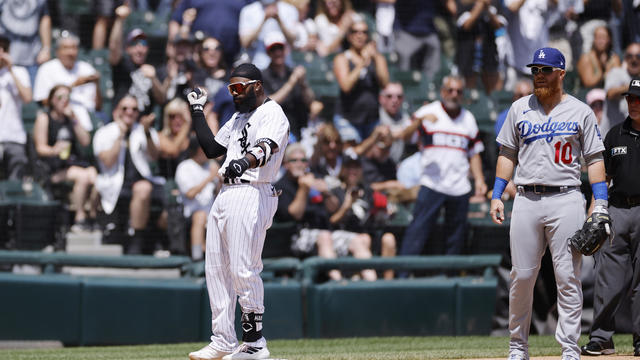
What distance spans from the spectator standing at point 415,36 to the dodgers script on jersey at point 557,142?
18.5 feet

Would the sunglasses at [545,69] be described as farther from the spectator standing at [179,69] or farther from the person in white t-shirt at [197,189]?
the spectator standing at [179,69]

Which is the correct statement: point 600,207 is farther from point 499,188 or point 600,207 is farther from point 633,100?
point 633,100

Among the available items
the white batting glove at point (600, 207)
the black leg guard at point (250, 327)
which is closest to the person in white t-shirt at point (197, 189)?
the black leg guard at point (250, 327)

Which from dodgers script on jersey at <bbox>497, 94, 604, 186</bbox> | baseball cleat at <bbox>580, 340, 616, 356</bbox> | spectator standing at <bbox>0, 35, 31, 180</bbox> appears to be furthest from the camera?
spectator standing at <bbox>0, 35, 31, 180</bbox>

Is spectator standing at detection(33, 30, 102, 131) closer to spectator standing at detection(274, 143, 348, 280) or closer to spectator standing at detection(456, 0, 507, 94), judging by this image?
spectator standing at detection(274, 143, 348, 280)

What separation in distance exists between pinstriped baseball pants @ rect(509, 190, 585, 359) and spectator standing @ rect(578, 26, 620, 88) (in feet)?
18.6

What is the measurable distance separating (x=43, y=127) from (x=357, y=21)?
358cm

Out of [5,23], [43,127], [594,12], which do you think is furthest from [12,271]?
[594,12]

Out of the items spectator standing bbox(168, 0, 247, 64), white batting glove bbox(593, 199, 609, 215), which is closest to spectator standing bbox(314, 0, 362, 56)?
spectator standing bbox(168, 0, 247, 64)

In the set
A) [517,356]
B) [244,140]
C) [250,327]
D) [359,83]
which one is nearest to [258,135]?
[244,140]

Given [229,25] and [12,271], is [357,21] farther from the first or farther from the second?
[12,271]

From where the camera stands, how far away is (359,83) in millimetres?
10086

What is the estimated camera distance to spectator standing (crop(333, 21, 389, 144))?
9969mm

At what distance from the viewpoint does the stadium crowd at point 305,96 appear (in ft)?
29.8
